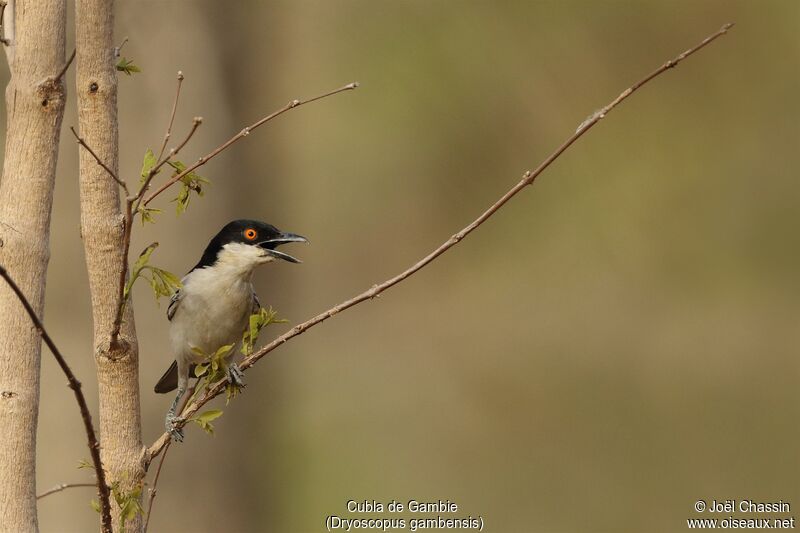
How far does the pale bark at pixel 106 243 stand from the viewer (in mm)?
1706

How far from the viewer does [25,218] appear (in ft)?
5.55

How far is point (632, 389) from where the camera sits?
958 cm

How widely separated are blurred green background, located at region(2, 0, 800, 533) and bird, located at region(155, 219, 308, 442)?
3797 millimetres

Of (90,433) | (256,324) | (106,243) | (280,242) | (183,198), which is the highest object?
(280,242)

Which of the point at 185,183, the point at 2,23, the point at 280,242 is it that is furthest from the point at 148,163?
the point at 280,242

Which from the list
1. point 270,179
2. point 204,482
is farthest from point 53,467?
point 270,179

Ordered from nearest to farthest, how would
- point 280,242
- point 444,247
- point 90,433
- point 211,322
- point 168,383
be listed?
point 90,433
point 444,247
point 280,242
point 211,322
point 168,383

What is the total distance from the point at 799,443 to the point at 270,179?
5349 mm

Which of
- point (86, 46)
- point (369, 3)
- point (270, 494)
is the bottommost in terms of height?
point (270, 494)

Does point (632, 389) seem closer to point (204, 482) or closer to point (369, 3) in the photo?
point (369, 3)

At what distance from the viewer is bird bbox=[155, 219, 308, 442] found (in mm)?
3078

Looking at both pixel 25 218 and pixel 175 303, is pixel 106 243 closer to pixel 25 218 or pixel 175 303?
pixel 25 218

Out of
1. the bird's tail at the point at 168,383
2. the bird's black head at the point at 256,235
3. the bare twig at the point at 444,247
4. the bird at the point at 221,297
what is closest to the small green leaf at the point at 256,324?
the bare twig at the point at 444,247

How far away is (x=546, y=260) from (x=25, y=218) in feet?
26.9
